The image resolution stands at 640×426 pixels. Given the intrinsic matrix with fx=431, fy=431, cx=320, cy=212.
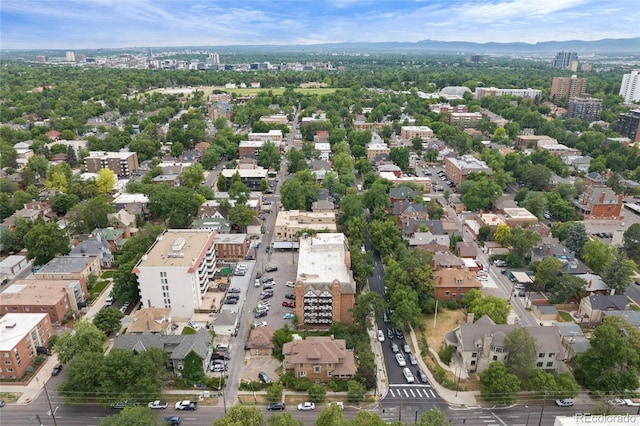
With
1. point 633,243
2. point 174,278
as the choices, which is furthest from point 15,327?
point 633,243

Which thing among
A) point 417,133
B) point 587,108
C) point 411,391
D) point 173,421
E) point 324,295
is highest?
point 587,108

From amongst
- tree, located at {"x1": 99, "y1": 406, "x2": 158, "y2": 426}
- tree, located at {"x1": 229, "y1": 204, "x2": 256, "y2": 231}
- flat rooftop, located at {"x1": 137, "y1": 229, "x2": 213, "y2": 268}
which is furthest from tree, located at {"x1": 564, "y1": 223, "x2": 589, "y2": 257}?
tree, located at {"x1": 99, "y1": 406, "x2": 158, "y2": 426}

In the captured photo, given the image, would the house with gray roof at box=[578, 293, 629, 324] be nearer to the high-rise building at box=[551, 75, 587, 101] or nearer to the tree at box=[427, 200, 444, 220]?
the tree at box=[427, 200, 444, 220]

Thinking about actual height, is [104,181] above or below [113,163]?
below

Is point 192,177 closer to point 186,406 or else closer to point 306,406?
point 186,406

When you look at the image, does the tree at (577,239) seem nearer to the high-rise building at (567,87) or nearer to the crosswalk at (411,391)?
the crosswalk at (411,391)

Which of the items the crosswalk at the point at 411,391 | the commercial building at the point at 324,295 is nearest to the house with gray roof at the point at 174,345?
the commercial building at the point at 324,295

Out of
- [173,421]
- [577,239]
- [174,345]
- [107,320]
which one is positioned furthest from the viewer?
[577,239]
